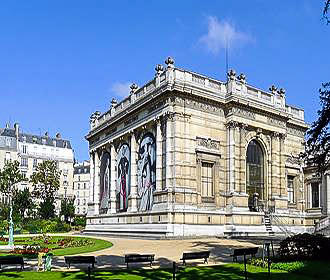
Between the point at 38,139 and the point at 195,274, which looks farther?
the point at 38,139

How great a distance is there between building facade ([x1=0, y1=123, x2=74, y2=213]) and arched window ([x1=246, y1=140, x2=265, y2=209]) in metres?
68.5

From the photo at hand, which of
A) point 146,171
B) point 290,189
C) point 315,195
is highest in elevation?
point 146,171

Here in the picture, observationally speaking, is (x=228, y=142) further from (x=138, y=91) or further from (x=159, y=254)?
(x=159, y=254)

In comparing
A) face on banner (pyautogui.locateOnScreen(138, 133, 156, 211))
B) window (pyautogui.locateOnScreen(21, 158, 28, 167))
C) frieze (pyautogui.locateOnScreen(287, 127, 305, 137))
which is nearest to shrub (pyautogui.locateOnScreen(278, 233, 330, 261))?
face on banner (pyautogui.locateOnScreen(138, 133, 156, 211))

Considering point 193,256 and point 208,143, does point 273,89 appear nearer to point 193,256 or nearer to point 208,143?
point 208,143

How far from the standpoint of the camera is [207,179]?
41375mm

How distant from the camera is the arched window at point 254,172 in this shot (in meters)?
44.1

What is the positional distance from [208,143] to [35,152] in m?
78.3

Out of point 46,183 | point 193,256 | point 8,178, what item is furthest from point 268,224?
point 8,178

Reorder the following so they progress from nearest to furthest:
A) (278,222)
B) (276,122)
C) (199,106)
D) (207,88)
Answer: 1. (199,106)
2. (207,88)
3. (278,222)
4. (276,122)

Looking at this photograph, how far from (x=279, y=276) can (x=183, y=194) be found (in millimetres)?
20999

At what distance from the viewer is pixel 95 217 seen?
184 ft

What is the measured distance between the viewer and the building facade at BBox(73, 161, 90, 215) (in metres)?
128

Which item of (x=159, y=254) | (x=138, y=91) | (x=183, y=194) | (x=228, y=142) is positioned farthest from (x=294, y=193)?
(x=159, y=254)
